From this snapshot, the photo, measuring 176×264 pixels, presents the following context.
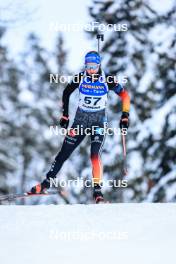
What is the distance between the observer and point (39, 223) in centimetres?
829

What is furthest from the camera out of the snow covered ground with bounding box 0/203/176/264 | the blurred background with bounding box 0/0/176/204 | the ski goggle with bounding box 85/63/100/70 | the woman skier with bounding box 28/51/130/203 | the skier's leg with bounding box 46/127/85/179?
the blurred background with bounding box 0/0/176/204

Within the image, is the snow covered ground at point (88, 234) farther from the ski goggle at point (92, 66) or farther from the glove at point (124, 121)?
the ski goggle at point (92, 66)

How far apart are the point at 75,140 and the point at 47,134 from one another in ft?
71.7

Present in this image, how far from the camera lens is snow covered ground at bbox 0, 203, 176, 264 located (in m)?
6.86

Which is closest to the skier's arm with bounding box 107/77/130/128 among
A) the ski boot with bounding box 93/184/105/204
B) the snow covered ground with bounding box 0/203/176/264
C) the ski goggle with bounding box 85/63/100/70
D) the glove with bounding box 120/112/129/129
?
the glove with bounding box 120/112/129/129

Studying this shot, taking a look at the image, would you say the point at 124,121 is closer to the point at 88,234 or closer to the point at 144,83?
the point at 88,234

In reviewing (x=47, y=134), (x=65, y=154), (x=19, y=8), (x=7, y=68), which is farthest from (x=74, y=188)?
(x=65, y=154)

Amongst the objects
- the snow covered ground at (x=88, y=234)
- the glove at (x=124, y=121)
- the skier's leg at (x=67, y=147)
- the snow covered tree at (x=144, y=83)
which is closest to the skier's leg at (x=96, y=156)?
the skier's leg at (x=67, y=147)

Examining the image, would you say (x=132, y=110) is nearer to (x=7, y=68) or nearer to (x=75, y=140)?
(x=75, y=140)

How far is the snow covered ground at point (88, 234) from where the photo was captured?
6.86 metres

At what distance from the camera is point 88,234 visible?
7.78 m

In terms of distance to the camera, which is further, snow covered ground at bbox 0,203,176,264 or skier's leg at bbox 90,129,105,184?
skier's leg at bbox 90,129,105,184

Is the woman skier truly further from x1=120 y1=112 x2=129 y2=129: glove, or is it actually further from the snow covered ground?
the snow covered ground

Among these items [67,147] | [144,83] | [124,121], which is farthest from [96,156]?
[144,83]
